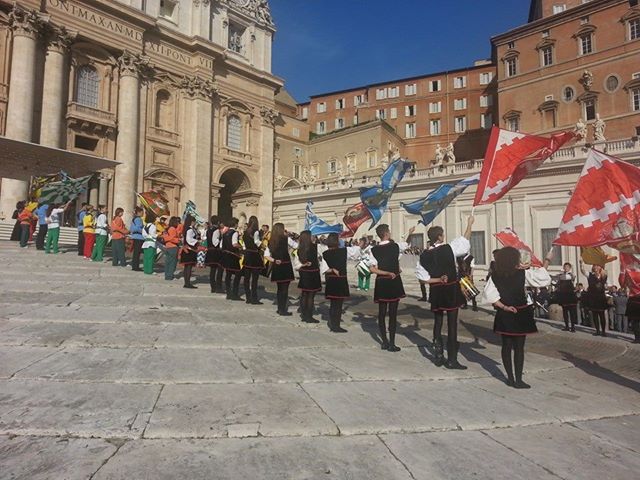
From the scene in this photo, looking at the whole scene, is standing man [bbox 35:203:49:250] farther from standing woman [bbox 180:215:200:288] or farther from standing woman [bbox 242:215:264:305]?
standing woman [bbox 242:215:264:305]

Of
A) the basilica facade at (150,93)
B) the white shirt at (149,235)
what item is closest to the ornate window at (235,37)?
the basilica facade at (150,93)

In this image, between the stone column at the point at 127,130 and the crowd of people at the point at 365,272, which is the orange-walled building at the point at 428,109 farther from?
the crowd of people at the point at 365,272

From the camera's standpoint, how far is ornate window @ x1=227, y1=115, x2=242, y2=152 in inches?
1646

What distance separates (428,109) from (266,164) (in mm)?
27664

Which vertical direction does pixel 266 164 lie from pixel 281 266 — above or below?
above

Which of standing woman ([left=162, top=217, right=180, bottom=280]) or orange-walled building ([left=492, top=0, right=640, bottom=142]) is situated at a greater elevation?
orange-walled building ([left=492, top=0, right=640, bottom=142])

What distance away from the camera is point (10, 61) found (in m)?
27.8

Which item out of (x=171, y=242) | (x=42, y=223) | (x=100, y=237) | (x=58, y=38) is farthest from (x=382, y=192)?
(x=58, y=38)

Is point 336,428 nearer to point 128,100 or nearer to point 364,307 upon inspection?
point 364,307

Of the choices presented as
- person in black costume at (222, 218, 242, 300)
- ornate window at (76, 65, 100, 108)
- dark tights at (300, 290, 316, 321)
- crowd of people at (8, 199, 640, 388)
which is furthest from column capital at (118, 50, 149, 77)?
dark tights at (300, 290, 316, 321)

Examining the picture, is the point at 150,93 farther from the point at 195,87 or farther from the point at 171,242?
the point at 171,242

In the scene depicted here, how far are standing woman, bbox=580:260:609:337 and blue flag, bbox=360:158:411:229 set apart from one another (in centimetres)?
613

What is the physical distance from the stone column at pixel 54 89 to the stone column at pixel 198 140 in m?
10.1

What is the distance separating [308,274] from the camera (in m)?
8.67
